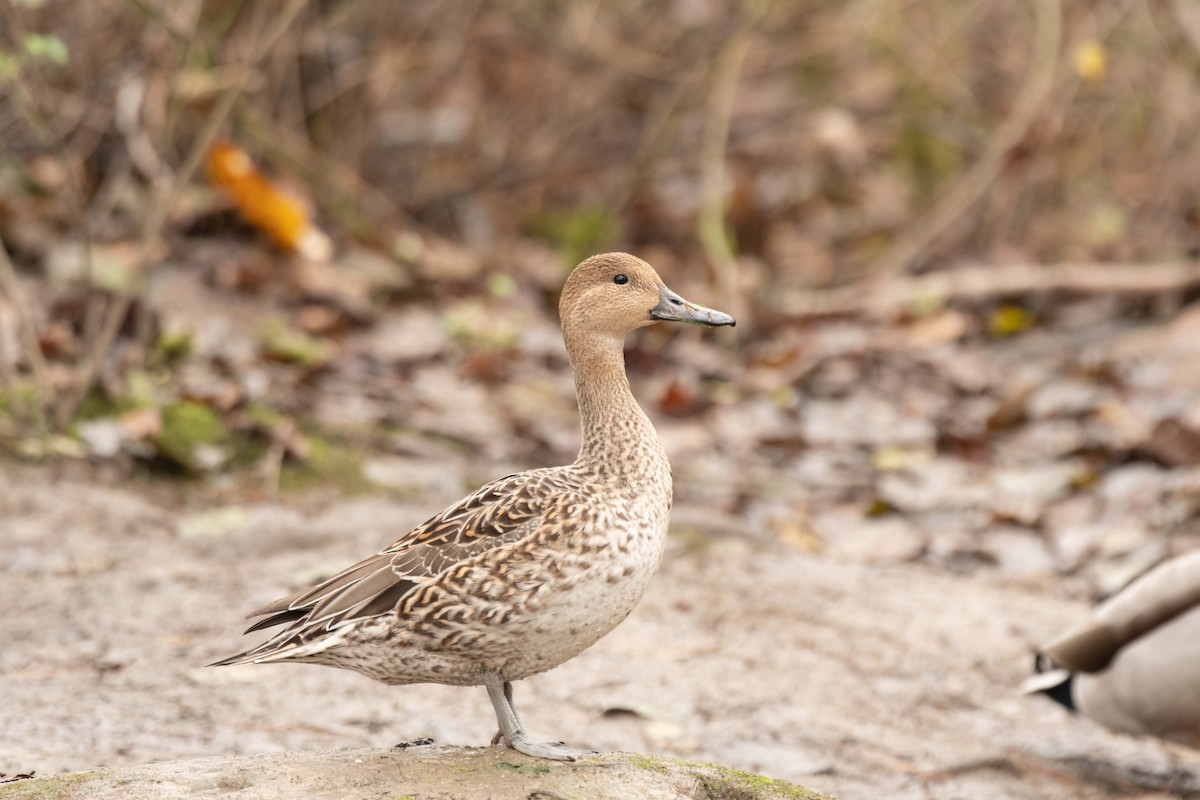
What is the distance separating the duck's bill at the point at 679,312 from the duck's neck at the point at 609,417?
137 mm

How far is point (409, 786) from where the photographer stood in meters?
2.90

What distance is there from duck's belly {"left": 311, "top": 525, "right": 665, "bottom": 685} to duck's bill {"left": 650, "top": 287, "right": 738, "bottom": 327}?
613 mm

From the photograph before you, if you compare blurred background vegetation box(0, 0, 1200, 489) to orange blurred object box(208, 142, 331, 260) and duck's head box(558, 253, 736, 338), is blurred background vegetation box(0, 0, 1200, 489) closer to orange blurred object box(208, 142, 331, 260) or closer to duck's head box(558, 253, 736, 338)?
orange blurred object box(208, 142, 331, 260)

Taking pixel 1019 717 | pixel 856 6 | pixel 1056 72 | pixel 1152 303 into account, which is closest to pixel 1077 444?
pixel 1152 303

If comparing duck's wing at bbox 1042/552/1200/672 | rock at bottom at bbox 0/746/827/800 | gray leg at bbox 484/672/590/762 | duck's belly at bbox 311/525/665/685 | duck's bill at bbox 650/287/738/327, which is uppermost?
duck's bill at bbox 650/287/738/327

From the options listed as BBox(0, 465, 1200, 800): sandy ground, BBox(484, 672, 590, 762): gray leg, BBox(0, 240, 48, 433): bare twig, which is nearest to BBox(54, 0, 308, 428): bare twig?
BBox(0, 240, 48, 433): bare twig

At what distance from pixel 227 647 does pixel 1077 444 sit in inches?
175

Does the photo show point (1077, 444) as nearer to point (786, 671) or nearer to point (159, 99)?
point (786, 671)

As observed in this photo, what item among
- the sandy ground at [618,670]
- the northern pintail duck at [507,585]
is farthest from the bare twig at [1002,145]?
the northern pintail duck at [507,585]

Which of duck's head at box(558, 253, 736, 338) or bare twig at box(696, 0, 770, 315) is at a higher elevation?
bare twig at box(696, 0, 770, 315)

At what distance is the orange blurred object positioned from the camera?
26.9ft

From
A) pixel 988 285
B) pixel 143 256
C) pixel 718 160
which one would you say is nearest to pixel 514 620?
pixel 143 256

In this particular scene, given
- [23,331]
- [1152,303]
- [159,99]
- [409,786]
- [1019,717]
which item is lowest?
[409,786]

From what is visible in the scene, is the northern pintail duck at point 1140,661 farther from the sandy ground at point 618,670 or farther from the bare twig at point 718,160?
the bare twig at point 718,160
